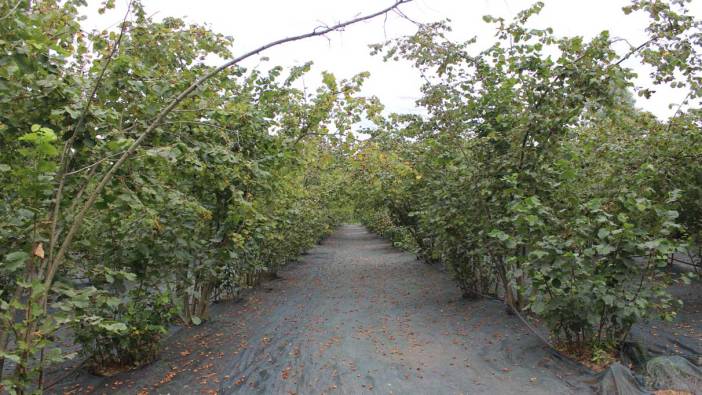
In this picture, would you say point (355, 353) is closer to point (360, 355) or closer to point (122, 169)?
point (360, 355)

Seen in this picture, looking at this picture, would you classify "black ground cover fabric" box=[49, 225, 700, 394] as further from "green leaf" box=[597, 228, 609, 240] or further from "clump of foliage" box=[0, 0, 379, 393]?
"green leaf" box=[597, 228, 609, 240]

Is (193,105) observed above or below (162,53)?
below

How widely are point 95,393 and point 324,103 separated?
13.5ft

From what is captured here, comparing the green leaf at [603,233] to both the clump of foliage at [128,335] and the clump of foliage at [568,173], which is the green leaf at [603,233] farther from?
the clump of foliage at [128,335]

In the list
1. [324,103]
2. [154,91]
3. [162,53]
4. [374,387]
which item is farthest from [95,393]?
[324,103]

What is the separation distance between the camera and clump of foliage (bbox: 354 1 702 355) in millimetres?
4031

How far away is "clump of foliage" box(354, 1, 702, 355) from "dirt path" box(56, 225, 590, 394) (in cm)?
58

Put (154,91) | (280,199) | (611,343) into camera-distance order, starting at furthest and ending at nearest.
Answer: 1. (280,199)
2. (611,343)
3. (154,91)

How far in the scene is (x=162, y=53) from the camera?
4520 mm

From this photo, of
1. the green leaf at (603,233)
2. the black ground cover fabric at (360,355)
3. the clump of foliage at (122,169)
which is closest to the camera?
the clump of foliage at (122,169)

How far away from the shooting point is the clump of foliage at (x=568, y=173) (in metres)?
4.03

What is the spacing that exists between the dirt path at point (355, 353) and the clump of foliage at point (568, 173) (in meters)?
0.58

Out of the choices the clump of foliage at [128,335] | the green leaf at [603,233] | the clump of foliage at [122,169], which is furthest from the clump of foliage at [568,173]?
the clump of foliage at [128,335]

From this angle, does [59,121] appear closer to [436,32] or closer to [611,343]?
[436,32]
